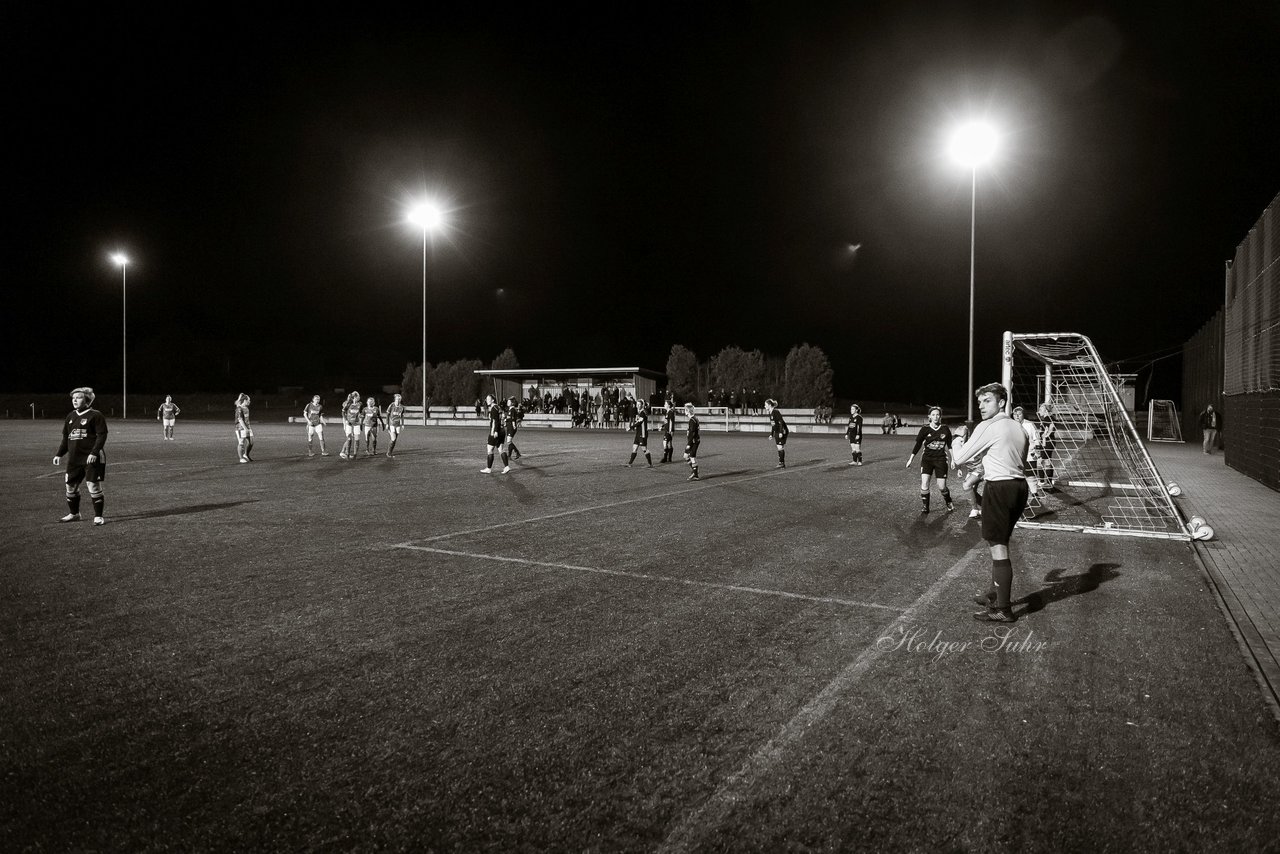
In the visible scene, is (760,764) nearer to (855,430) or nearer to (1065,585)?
(1065,585)

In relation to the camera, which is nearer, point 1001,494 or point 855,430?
point 1001,494

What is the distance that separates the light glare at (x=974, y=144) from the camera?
18.5m

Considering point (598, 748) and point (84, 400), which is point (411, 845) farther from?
point (84, 400)

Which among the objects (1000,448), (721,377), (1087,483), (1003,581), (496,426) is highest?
(721,377)

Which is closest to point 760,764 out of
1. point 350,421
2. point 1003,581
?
point 1003,581

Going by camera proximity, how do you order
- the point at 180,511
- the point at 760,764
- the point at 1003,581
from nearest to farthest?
1. the point at 760,764
2. the point at 1003,581
3. the point at 180,511

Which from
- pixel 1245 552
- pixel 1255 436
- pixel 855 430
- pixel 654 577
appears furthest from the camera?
pixel 855 430

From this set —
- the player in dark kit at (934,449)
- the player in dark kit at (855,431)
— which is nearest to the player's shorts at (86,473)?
the player in dark kit at (934,449)

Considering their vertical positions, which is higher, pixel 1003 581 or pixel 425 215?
pixel 425 215

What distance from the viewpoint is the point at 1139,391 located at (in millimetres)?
55375

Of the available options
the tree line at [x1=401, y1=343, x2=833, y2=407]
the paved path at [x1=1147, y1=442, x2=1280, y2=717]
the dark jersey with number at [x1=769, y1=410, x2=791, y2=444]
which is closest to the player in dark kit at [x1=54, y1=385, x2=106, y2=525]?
the paved path at [x1=1147, y1=442, x2=1280, y2=717]

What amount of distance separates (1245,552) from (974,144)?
13.3m

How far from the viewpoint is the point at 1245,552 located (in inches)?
352

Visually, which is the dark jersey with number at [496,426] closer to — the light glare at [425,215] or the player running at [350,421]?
the player running at [350,421]
